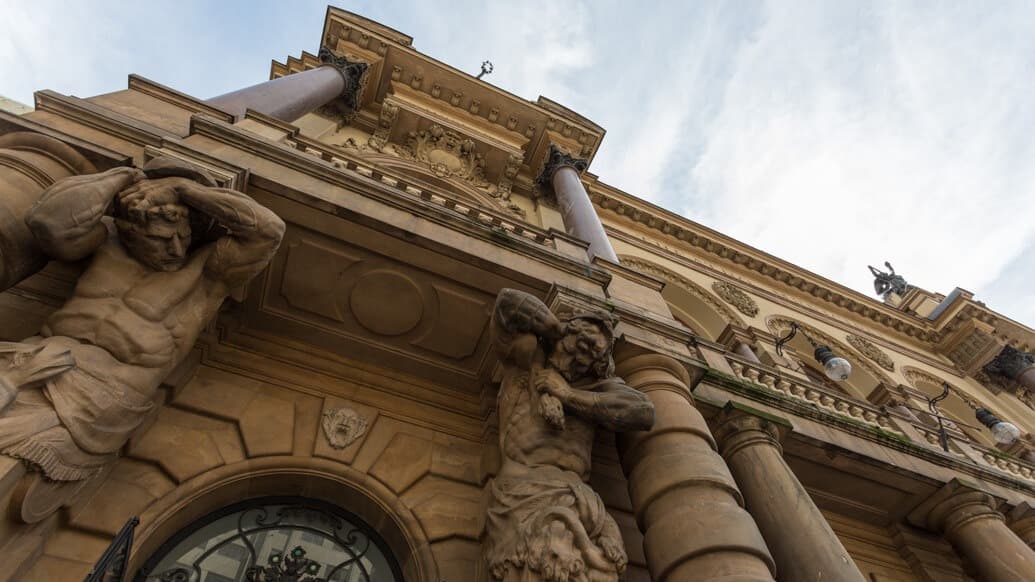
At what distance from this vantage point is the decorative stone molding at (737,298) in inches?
585

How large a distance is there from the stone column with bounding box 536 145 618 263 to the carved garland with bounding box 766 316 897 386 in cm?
638

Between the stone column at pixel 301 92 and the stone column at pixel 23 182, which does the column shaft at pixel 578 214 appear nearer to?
the stone column at pixel 301 92

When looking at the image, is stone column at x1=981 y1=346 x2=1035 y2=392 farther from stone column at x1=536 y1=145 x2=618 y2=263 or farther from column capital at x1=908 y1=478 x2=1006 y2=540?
stone column at x1=536 y1=145 x2=618 y2=263

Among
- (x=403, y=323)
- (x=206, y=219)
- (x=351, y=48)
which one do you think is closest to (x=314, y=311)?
(x=403, y=323)

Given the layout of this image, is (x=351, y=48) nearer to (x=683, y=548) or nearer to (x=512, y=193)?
(x=512, y=193)

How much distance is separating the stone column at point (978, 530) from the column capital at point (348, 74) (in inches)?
499

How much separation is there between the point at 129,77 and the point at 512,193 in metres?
Answer: 8.49

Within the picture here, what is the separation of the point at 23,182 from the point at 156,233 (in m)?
0.98

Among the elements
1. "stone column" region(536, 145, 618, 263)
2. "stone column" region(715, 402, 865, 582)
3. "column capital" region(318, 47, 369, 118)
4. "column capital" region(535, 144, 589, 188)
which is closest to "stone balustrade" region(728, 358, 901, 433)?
"stone column" region(715, 402, 865, 582)

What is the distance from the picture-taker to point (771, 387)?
7.56 meters

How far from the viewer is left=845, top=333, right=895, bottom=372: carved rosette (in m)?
15.7

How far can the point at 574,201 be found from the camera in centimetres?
1109

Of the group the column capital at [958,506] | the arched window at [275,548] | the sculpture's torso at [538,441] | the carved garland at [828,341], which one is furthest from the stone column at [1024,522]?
the arched window at [275,548]

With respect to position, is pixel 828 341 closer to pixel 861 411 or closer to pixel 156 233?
pixel 861 411
